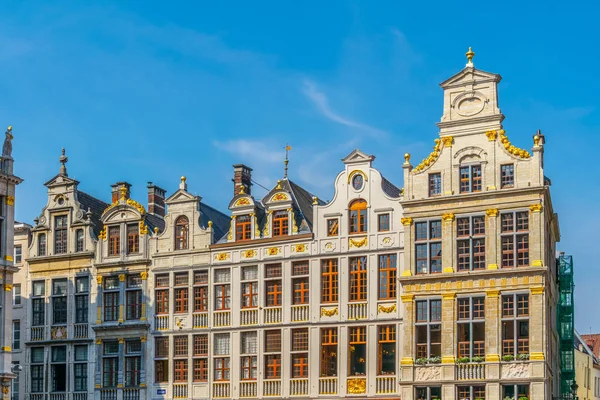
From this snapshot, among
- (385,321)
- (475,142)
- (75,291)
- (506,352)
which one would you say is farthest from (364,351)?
(75,291)

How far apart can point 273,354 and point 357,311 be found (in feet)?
12.8

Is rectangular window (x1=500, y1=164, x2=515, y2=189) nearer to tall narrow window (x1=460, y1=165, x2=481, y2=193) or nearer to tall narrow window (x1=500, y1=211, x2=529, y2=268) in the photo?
tall narrow window (x1=460, y1=165, x2=481, y2=193)

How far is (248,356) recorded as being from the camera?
151ft

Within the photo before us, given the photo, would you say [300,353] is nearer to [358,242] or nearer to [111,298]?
[358,242]

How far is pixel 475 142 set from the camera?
4294 centimetres

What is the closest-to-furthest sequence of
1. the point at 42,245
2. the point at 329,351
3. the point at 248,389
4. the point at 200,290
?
the point at 329,351 → the point at 248,389 → the point at 200,290 → the point at 42,245

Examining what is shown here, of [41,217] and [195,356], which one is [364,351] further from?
[41,217]

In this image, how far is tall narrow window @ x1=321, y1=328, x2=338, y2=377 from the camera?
4438 centimetres

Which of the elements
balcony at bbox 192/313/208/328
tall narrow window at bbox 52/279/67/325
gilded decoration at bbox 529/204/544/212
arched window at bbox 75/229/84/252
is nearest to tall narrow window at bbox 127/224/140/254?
arched window at bbox 75/229/84/252

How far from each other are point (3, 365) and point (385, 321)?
1438 cm

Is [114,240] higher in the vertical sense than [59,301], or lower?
higher

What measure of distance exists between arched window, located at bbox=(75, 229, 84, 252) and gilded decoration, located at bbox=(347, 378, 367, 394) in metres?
13.7

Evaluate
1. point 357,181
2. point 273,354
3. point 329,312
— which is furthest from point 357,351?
point 357,181

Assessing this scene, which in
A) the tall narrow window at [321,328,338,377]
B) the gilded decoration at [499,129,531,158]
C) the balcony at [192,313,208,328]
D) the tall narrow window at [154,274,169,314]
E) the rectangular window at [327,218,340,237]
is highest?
the gilded decoration at [499,129,531,158]
